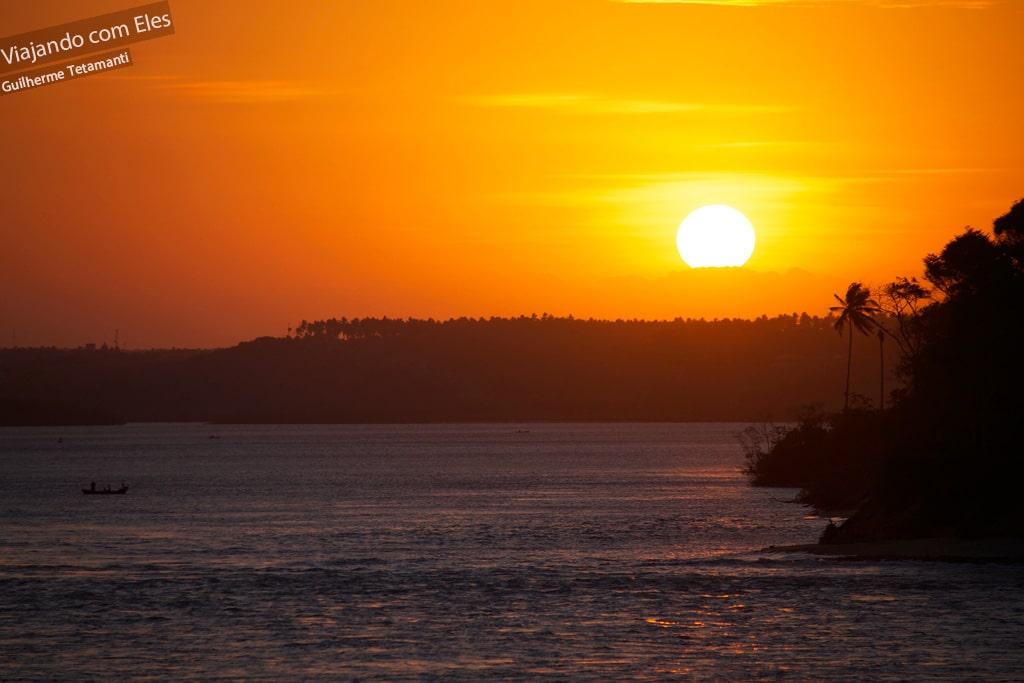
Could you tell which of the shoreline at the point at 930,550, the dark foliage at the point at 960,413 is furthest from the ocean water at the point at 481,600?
the dark foliage at the point at 960,413

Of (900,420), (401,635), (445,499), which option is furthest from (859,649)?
Result: (445,499)

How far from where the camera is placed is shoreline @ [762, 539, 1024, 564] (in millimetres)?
53844

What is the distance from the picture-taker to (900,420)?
69188 mm

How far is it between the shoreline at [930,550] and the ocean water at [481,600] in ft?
4.88

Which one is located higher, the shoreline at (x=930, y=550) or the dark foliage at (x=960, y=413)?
the dark foliage at (x=960, y=413)

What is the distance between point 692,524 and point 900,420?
49.3 feet

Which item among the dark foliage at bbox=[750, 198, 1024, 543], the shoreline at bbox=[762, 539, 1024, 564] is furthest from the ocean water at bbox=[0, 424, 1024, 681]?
the dark foliage at bbox=[750, 198, 1024, 543]

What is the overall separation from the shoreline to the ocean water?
4.88 ft

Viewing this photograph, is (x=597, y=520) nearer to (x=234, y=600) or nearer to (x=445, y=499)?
(x=445, y=499)

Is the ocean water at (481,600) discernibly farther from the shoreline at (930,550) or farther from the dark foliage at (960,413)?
the dark foliage at (960,413)

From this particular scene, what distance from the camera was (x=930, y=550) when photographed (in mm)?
55938

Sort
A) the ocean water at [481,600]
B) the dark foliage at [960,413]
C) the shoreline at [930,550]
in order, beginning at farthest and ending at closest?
the dark foliage at [960,413] < the shoreline at [930,550] < the ocean water at [481,600]

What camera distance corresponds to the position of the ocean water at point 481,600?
3562cm

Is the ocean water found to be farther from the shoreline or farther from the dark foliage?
the dark foliage
